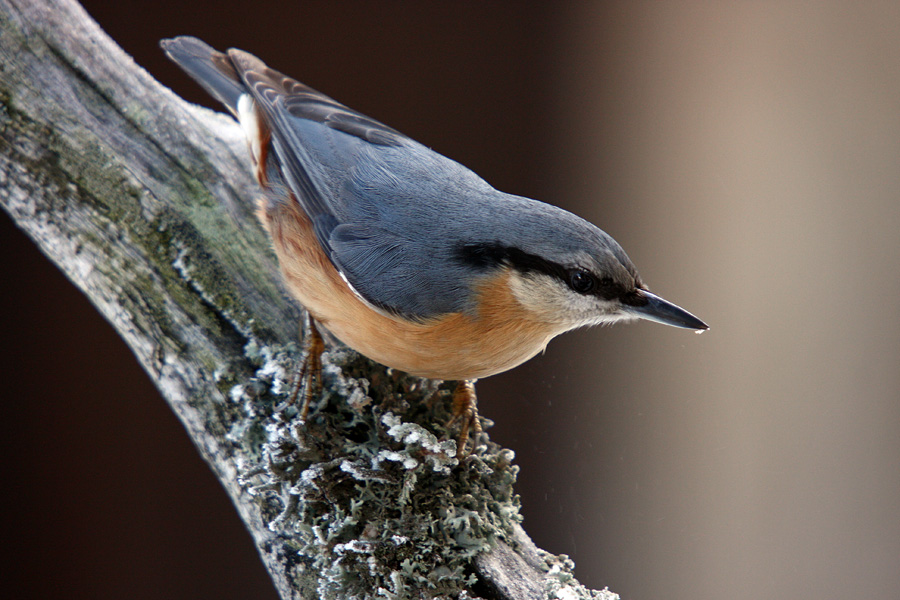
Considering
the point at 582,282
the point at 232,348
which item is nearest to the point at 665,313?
the point at 582,282

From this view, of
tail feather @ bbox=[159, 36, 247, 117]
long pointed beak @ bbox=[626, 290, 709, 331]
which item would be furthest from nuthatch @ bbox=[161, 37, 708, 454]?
tail feather @ bbox=[159, 36, 247, 117]

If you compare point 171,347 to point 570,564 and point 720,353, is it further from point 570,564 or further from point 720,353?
point 720,353

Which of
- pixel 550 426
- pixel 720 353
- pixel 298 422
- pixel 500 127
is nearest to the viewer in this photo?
pixel 298 422

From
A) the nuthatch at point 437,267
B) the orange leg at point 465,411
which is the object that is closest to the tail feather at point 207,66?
the nuthatch at point 437,267

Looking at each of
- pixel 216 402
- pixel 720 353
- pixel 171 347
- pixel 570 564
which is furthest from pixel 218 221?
pixel 720 353

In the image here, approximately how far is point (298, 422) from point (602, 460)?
573mm

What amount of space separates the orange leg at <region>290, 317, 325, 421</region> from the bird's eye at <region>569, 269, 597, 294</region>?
49cm

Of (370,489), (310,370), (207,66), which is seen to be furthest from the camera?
(207,66)

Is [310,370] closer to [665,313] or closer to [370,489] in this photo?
[370,489]

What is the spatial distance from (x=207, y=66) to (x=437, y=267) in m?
0.93

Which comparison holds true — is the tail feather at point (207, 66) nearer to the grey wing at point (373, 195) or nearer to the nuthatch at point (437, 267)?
the grey wing at point (373, 195)

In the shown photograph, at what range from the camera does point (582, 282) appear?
1.20 meters

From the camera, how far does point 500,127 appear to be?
230 centimetres

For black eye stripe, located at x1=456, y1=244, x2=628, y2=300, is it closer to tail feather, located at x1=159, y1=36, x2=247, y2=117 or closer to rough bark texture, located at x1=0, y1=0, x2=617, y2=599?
rough bark texture, located at x1=0, y1=0, x2=617, y2=599
